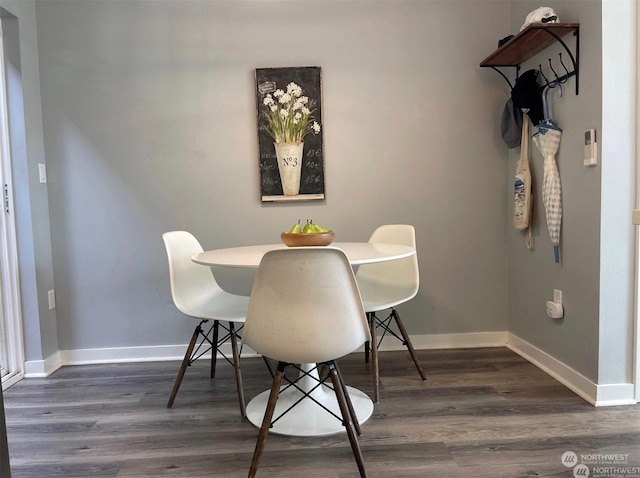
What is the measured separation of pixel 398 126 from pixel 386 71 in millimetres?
351

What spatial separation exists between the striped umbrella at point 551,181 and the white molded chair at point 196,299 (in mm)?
1646

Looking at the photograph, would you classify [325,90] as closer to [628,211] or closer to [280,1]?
[280,1]

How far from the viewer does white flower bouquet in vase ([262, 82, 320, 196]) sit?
245 cm

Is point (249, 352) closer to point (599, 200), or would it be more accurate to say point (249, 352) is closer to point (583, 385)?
point (583, 385)

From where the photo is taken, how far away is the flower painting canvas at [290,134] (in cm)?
246

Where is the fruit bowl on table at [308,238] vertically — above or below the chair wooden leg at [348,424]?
above

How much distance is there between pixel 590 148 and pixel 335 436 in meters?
1.73

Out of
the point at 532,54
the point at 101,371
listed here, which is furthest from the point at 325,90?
the point at 101,371

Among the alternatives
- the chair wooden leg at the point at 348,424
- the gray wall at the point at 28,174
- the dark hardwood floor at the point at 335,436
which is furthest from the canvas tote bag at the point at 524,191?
the gray wall at the point at 28,174

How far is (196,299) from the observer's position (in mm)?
2154

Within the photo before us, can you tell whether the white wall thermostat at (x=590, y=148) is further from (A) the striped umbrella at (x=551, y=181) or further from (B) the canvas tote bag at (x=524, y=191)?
(B) the canvas tote bag at (x=524, y=191)

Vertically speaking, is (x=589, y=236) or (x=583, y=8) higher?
(x=583, y=8)

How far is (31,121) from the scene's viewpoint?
7.93 feet

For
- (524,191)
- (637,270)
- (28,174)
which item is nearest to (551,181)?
(524,191)
